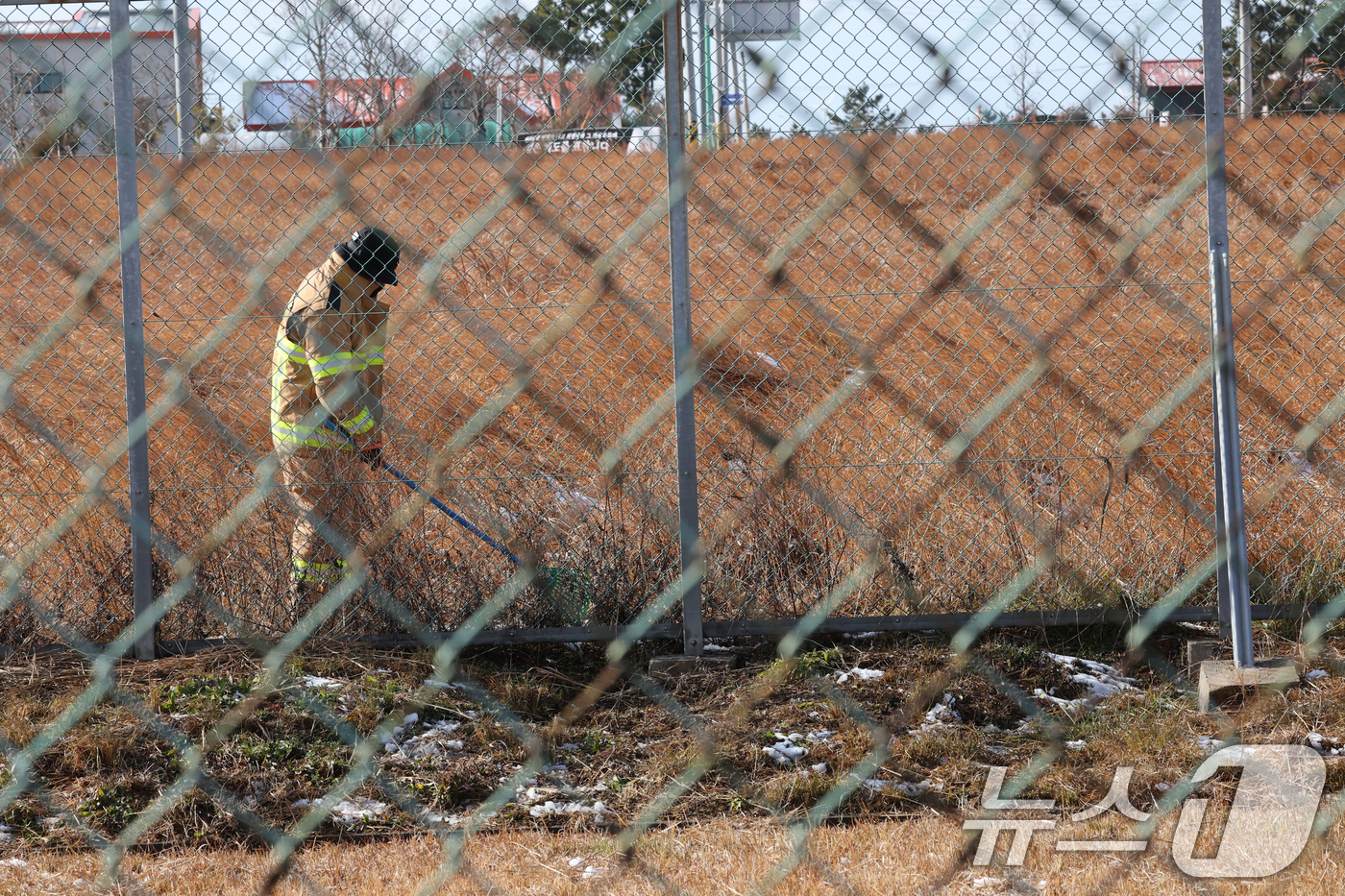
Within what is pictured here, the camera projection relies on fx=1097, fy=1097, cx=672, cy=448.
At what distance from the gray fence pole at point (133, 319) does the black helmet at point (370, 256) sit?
2.73 ft

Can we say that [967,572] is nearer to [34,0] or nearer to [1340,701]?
[1340,701]

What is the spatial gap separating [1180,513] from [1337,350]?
12.3 feet

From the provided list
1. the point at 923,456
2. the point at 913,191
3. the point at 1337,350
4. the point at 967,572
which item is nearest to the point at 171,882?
the point at 967,572

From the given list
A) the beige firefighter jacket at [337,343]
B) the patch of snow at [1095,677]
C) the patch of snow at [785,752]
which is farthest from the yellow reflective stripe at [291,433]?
the patch of snow at [1095,677]

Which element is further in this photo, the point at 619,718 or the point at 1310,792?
the point at 619,718

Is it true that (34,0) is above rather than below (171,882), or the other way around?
above

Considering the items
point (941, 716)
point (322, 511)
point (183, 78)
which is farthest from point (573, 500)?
point (183, 78)

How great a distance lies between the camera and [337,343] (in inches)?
204

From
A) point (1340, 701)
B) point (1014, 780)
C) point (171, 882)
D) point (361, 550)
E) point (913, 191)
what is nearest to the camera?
point (171, 882)

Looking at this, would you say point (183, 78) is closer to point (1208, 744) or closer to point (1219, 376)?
point (1219, 376)

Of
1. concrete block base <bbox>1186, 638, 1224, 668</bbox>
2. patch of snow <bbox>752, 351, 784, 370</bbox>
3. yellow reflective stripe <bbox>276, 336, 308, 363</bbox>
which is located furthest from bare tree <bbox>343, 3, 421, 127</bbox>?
patch of snow <bbox>752, 351, 784, 370</bbox>

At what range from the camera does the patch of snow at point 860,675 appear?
4.82 metres

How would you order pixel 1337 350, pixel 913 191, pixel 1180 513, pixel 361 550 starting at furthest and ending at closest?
1. pixel 913 191
2. pixel 1337 350
3. pixel 1180 513
4. pixel 361 550

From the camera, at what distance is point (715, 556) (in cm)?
513
